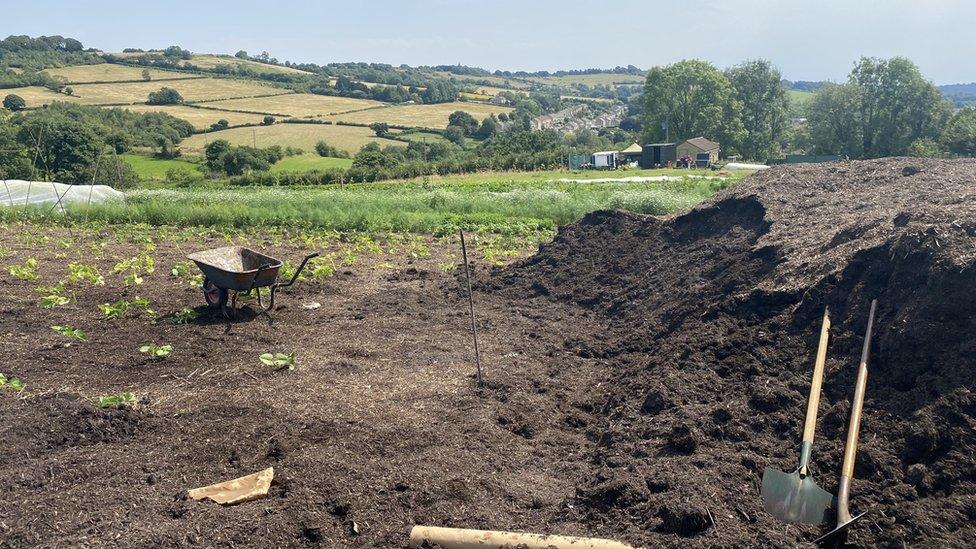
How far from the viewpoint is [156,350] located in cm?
740

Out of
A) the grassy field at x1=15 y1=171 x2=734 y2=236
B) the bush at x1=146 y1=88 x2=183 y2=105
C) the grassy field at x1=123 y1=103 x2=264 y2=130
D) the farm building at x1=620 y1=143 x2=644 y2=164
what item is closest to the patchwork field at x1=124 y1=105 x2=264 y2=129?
the grassy field at x1=123 y1=103 x2=264 y2=130

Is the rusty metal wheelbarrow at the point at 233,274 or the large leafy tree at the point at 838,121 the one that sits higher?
the large leafy tree at the point at 838,121

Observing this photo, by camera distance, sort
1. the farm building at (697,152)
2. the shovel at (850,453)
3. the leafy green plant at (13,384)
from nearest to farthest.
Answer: the shovel at (850,453) → the leafy green plant at (13,384) → the farm building at (697,152)

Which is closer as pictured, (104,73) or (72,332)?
(72,332)

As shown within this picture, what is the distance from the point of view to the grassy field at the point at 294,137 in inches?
2078

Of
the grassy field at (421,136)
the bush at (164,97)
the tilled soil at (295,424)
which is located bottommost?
the tilled soil at (295,424)

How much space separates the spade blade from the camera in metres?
4.05

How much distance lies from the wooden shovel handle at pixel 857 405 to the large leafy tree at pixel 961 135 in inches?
1926

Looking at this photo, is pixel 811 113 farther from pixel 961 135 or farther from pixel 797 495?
pixel 797 495

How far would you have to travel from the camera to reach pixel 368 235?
663 inches

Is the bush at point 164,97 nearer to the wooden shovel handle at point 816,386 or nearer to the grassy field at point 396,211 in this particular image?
the grassy field at point 396,211

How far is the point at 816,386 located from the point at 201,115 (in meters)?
66.5

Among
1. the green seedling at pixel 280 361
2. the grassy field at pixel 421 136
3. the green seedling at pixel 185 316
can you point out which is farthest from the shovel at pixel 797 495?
the grassy field at pixel 421 136

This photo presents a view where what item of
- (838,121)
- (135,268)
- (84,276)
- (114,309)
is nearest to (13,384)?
(114,309)
